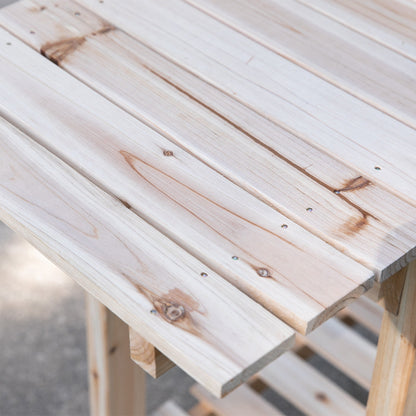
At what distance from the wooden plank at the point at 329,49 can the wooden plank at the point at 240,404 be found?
117 centimetres

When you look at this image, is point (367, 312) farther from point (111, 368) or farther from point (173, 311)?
point (173, 311)

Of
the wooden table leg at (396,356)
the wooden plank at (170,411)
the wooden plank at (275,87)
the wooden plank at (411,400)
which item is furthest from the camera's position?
the wooden plank at (170,411)

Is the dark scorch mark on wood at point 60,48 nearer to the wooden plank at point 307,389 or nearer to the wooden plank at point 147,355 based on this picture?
the wooden plank at point 147,355

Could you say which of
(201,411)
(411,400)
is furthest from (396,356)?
(201,411)

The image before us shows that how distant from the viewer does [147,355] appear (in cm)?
111

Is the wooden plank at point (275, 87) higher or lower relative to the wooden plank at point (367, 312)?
higher

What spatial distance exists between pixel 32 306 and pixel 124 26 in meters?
1.65

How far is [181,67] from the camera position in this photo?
4.44 feet

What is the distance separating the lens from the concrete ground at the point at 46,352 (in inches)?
103

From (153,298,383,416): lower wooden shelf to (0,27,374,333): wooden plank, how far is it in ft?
4.03

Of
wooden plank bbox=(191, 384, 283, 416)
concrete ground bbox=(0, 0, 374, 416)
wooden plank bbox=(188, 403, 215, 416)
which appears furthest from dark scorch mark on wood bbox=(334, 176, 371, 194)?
concrete ground bbox=(0, 0, 374, 416)

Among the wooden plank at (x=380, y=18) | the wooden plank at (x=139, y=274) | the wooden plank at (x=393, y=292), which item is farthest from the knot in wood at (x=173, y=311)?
the wooden plank at (x=380, y=18)

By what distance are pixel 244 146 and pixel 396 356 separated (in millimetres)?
497

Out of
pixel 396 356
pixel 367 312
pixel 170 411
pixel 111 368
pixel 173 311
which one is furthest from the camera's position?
pixel 367 312
